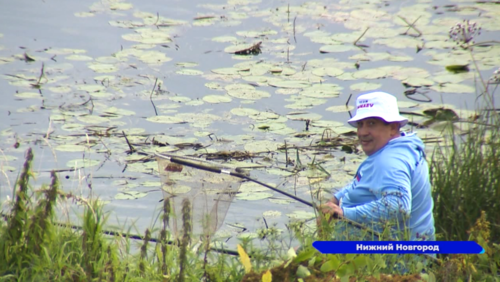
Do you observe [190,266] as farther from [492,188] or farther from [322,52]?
[322,52]

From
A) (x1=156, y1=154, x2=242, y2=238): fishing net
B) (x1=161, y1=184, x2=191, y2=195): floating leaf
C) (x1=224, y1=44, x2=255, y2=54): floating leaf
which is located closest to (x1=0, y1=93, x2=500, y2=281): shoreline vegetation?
(x1=156, y1=154, x2=242, y2=238): fishing net

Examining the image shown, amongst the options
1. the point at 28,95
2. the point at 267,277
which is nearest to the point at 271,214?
the point at 267,277

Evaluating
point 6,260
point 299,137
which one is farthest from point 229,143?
point 6,260

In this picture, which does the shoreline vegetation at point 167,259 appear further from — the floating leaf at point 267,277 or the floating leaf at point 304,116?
the floating leaf at point 304,116

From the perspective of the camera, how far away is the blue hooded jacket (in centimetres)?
335

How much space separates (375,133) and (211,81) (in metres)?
3.87

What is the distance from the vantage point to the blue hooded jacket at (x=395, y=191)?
3.35m

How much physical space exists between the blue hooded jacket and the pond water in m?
1.67

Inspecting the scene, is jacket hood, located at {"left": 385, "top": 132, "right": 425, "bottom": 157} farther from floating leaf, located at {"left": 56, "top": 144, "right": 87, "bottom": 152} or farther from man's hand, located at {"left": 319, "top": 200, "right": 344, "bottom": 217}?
floating leaf, located at {"left": 56, "top": 144, "right": 87, "bottom": 152}

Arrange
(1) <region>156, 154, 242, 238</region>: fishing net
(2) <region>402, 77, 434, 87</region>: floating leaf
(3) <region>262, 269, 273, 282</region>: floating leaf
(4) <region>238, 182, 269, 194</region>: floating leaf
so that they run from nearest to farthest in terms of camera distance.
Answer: (3) <region>262, 269, 273, 282</region>: floating leaf, (1) <region>156, 154, 242, 238</region>: fishing net, (4) <region>238, 182, 269, 194</region>: floating leaf, (2) <region>402, 77, 434, 87</region>: floating leaf

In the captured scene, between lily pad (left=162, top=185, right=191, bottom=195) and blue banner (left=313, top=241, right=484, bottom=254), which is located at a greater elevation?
lily pad (left=162, top=185, right=191, bottom=195)

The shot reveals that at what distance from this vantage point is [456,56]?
791cm

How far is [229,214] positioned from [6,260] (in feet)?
7.59

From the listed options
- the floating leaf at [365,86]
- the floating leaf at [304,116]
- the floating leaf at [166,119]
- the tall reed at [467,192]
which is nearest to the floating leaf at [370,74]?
the floating leaf at [365,86]
